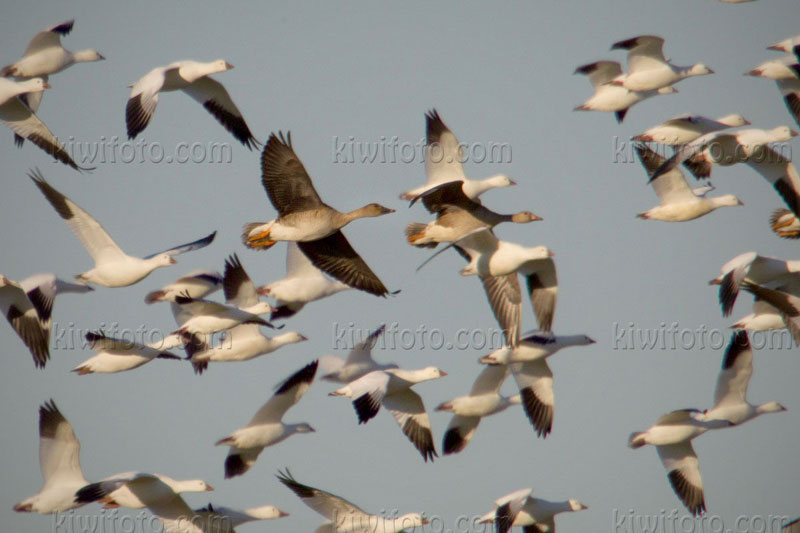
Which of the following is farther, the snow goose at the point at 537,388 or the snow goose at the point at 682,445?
the snow goose at the point at 537,388

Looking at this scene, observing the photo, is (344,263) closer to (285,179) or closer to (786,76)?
(285,179)

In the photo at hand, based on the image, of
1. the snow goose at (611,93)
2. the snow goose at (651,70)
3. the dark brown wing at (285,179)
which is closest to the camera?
the dark brown wing at (285,179)

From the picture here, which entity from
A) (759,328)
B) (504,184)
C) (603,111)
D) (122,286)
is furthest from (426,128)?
(759,328)

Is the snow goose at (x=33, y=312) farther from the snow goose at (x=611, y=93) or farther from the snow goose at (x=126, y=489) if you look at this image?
the snow goose at (x=611, y=93)

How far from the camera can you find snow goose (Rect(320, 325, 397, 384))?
561 inches

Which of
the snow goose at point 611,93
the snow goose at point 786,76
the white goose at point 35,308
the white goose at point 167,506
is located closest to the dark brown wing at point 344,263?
the white goose at point 167,506

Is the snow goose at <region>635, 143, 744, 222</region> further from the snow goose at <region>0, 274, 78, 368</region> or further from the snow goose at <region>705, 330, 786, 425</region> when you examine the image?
the snow goose at <region>0, 274, 78, 368</region>

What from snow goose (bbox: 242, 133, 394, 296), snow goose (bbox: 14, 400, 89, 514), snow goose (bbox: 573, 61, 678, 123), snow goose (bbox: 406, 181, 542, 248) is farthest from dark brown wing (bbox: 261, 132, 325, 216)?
snow goose (bbox: 573, 61, 678, 123)

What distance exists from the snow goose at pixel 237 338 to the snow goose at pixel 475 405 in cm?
248

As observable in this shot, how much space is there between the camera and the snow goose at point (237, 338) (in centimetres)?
1452

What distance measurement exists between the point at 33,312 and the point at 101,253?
1.15 meters

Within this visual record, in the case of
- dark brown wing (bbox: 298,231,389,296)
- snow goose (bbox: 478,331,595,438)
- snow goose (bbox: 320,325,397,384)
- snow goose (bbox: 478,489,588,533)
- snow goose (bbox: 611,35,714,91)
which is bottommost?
snow goose (bbox: 478,489,588,533)

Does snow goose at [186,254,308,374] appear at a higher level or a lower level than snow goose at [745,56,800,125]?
lower

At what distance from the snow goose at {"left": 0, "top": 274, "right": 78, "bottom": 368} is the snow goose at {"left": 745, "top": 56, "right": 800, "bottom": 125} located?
8.91m
